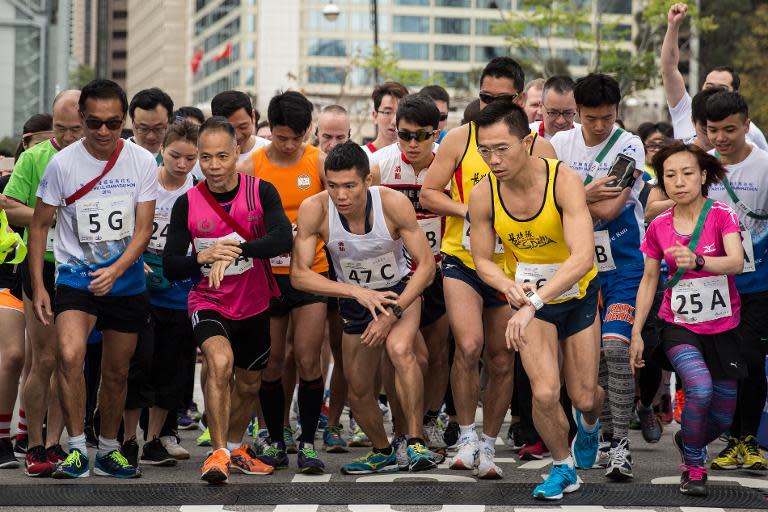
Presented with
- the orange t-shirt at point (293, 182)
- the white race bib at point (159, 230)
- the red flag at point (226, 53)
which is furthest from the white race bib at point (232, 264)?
the red flag at point (226, 53)

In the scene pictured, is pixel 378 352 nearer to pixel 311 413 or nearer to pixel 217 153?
pixel 311 413

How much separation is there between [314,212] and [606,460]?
8.64 ft

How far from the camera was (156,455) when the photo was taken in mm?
9391

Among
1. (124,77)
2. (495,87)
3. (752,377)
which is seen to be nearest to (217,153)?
(495,87)

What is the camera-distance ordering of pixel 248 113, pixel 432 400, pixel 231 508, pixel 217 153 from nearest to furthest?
pixel 231 508
pixel 217 153
pixel 432 400
pixel 248 113

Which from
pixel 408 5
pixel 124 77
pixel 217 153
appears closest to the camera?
pixel 217 153

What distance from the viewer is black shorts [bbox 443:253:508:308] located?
883cm

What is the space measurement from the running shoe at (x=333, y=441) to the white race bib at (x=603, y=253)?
2.46 m

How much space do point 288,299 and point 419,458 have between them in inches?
59.1

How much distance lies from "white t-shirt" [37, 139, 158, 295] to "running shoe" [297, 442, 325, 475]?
59.5 inches

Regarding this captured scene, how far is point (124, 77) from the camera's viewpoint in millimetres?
189000

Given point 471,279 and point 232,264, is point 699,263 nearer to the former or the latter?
point 471,279

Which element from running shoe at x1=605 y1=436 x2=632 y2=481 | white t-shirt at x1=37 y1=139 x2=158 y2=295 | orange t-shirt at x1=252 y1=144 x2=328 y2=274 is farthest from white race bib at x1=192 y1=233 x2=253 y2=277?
running shoe at x1=605 y1=436 x2=632 y2=481

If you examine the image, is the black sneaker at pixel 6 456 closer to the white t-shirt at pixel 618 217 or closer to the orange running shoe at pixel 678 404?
the white t-shirt at pixel 618 217
